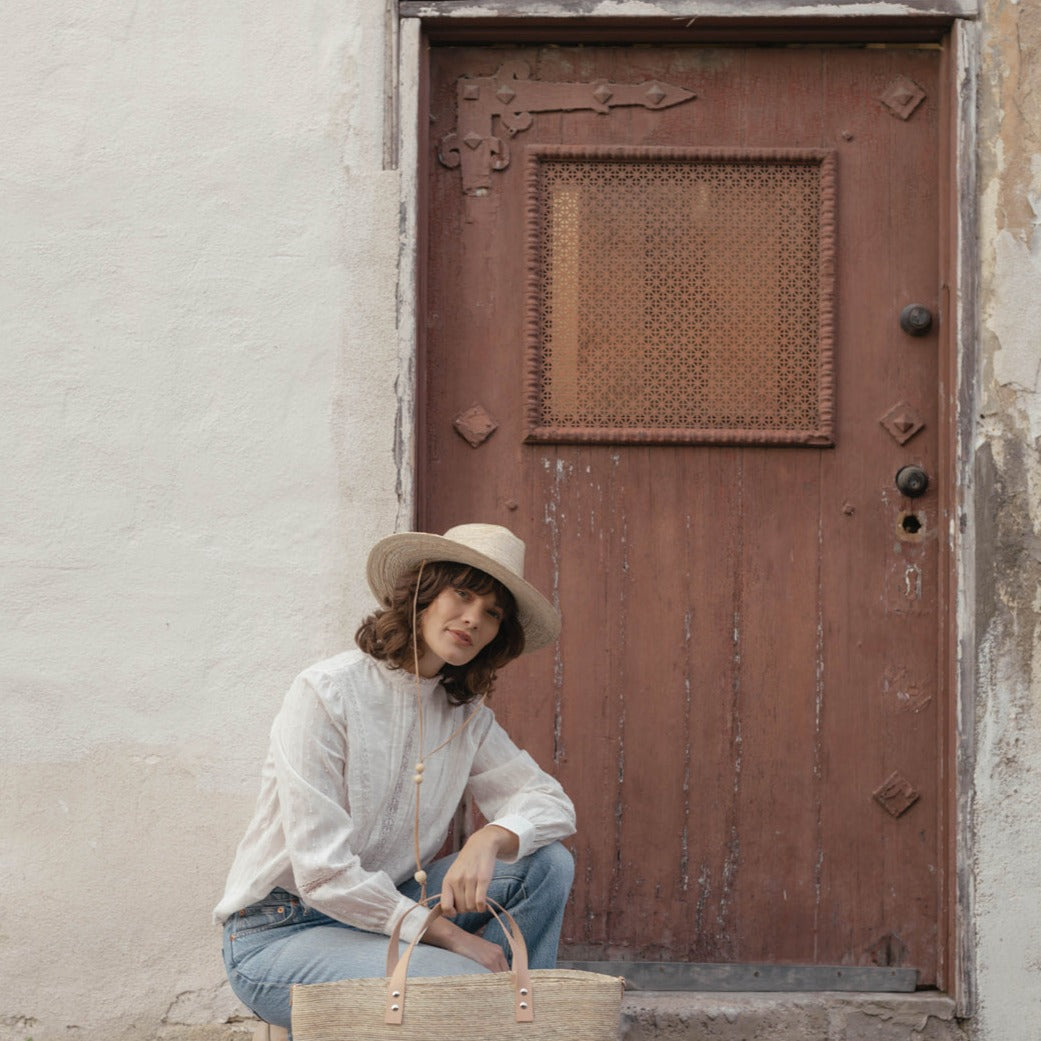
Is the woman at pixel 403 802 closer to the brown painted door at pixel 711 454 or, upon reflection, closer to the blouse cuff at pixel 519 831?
the blouse cuff at pixel 519 831

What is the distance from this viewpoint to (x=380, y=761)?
263 cm

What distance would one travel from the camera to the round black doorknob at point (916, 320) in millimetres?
3480

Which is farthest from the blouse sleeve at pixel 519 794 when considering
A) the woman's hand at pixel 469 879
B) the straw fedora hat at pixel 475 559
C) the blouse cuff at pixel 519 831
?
the straw fedora hat at pixel 475 559

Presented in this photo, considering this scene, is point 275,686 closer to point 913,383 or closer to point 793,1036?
point 793,1036

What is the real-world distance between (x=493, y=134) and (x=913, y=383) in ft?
3.98

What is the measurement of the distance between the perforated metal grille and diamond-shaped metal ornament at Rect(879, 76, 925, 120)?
0.21m

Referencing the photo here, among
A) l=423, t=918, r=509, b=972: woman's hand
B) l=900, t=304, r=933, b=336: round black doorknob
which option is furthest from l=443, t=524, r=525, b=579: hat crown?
l=900, t=304, r=933, b=336: round black doorknob

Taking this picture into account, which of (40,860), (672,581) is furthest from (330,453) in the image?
(40,860)

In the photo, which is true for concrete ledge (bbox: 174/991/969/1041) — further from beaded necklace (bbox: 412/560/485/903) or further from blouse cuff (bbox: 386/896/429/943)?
blouse cuff (bbox: 386/896/429/943)

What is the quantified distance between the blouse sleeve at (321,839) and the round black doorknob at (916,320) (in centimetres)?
181

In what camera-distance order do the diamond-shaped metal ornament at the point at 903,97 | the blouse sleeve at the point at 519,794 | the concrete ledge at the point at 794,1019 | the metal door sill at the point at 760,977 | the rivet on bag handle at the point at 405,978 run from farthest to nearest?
1. the diamond-shaped metal ornament at the point at 903,97
2. the metal door sill at the point at 760,977
3. the concrete ledge at the point at 794,1019
4. the blouse sleeve at the point at 519,794
5. the rivet on bag handle at the point at 405,978

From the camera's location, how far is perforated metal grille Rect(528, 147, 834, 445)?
3510 millimetres

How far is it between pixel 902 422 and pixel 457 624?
1.43 meters

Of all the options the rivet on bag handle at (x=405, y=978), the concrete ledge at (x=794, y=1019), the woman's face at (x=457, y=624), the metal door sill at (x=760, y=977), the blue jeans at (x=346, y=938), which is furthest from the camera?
the metal door sill at (x=760, y=977)
